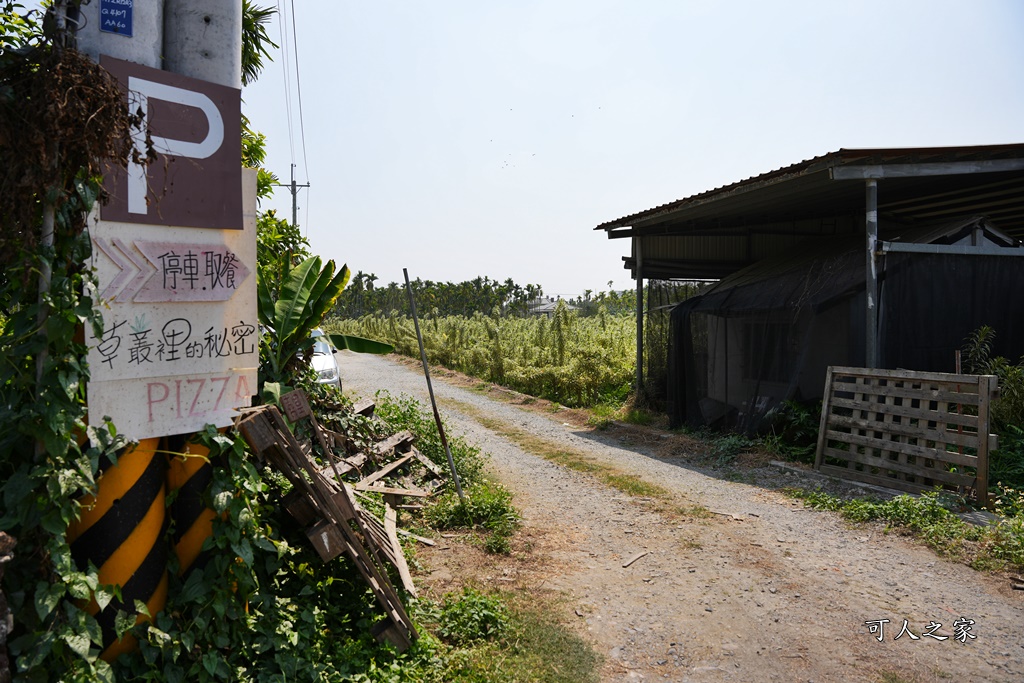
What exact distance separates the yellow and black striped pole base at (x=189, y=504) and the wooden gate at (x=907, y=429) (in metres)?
6.58

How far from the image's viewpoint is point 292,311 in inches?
177

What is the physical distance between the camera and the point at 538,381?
15.6 metres

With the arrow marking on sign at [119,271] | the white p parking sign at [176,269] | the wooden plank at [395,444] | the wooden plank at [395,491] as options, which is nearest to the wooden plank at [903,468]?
the wooden plank at [395,491]

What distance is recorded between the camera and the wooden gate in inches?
255

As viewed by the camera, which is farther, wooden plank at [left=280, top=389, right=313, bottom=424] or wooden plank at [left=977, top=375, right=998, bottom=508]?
wooden plank at [left=977, top=375, right=998, bottom=508]

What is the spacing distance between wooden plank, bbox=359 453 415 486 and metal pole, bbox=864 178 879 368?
222 inches

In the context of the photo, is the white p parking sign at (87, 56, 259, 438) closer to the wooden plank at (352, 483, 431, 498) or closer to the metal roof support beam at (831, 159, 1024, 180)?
the wooden plank at (352, 483, 431, 498)

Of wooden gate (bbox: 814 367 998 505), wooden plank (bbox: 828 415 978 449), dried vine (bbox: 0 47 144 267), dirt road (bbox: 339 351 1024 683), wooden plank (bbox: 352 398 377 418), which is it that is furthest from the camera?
wooden plank (bbox: 352 398 377 418)

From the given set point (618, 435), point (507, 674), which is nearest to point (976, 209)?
point (618, 435)

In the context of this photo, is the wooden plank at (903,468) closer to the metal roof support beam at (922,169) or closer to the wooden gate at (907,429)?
the wooden gate at (907,429)

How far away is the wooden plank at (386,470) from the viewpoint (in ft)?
20.4

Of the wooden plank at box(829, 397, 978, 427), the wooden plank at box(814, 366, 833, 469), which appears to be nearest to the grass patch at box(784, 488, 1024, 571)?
the wooden plank at box(829, 397, 978, 427)

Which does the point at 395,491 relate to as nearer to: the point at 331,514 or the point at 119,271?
the point at 331,514

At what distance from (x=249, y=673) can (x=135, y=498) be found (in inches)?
38.2
